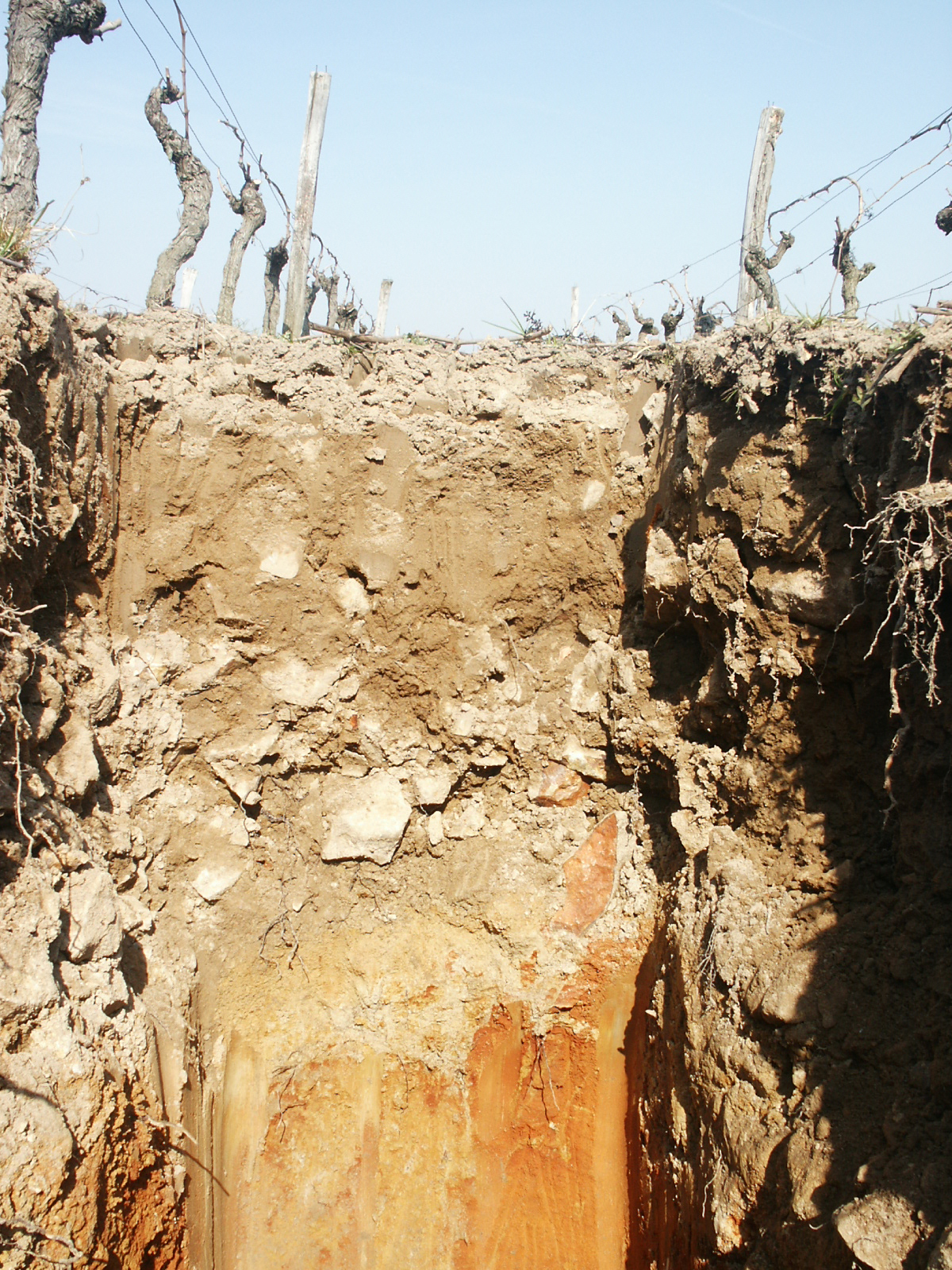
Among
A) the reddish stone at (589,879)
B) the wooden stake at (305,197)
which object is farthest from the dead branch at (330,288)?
the reddish stone at (589,879)

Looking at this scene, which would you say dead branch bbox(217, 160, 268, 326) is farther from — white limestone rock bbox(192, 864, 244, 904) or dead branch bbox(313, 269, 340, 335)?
white limestone rock bbox(192, 864, 244, 904)

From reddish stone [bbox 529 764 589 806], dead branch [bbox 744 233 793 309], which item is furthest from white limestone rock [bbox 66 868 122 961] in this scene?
dead branch [bbox 744 233 793 309]

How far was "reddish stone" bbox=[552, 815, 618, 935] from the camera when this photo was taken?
3994 mm

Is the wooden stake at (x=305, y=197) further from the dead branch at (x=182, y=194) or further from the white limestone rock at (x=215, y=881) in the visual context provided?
the white limestone rock at (x=215, y=881)

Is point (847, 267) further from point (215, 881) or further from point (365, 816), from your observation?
point (215, 881)

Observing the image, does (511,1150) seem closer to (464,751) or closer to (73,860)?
(464,751)

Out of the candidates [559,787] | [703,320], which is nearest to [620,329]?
[703,320]

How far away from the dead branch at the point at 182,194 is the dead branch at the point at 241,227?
0.35m

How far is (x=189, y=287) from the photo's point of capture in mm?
7461

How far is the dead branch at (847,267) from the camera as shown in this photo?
4.00m

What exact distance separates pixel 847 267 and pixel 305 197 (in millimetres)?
3350

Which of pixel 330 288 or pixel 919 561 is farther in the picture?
pixel 330 288

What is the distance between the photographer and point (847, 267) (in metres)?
4.46

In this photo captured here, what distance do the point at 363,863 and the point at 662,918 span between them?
1456mm
